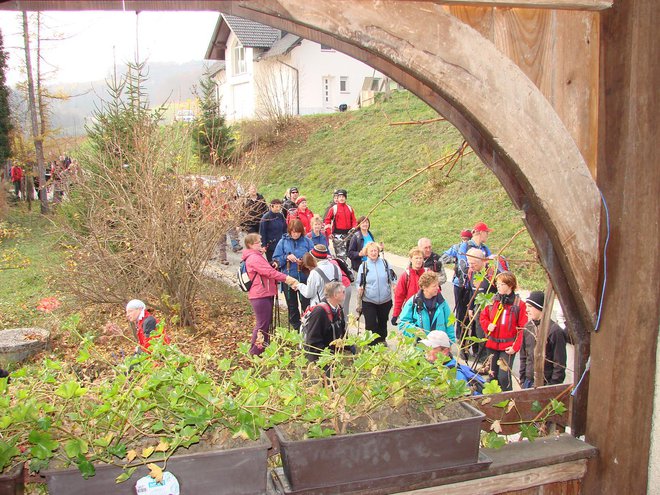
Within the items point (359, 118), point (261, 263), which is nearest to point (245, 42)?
point (359, 118)

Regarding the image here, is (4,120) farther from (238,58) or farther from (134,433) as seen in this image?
(134,433)

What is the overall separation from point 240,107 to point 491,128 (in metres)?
40.6

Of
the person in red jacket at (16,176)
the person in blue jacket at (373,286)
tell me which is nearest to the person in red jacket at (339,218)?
the person in blue jacket at (373,286)

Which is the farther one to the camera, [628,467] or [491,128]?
[628,467]

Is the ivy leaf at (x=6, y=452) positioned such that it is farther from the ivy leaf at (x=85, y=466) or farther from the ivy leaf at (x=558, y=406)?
the ivy leaf at (x=558, y=406)

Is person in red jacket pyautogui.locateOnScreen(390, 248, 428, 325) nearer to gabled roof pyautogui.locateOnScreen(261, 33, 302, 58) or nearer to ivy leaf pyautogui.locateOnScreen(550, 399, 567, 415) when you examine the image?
ivy leaf pyautogui.locateOnScreen(550, 399, 567, 415)

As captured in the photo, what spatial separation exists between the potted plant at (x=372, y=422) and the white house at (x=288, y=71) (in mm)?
33497

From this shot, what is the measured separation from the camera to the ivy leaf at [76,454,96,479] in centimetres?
210

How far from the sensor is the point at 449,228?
1650 centimetres

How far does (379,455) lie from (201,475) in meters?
0.64

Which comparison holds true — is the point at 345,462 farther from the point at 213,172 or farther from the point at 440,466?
the point at 213,172

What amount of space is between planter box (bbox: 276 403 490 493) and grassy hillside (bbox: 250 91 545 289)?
8.79 metres

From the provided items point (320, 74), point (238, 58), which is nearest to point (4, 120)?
point (320, 74)

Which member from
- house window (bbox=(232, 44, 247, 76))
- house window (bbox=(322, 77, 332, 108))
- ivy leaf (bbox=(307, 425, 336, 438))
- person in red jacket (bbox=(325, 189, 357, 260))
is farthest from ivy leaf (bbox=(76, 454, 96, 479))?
house window (bbox=(232, 44, 247, 76))
